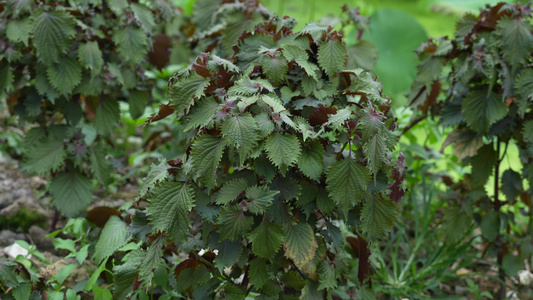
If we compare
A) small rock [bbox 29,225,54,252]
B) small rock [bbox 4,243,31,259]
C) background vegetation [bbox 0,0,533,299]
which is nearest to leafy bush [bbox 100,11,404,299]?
background vegetation [bbox 0,0,533,299]

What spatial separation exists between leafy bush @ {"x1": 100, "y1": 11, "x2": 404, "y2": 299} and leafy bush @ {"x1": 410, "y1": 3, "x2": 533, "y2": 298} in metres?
0.59

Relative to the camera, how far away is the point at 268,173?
1159mm

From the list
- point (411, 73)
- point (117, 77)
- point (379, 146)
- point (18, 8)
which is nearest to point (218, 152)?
point (379, 146)

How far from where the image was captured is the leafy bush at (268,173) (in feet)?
3.75

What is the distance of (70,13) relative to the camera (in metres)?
1.82

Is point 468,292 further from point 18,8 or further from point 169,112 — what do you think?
point 18,8

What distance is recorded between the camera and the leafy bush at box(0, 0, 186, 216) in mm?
1711

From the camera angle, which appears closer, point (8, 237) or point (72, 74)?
point (72, 74)

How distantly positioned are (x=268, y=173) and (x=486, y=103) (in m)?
0.93

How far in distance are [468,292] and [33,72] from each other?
173 cm

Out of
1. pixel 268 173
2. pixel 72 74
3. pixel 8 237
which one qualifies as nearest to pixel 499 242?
pixel 268 173

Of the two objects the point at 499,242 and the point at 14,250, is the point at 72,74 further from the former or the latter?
the point at 499,242

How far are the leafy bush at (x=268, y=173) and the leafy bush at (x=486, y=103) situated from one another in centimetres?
59

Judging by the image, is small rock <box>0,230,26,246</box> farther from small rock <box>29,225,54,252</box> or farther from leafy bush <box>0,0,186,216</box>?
leafy bush <box>0,0,186,216</box>
